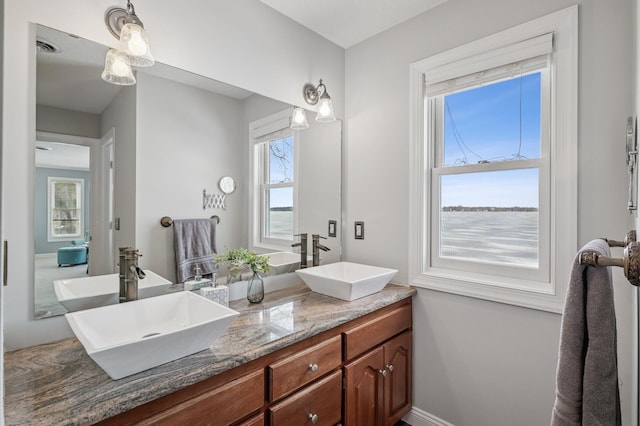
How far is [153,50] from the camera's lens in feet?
4.87

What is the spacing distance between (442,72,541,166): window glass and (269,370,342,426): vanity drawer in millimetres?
1414

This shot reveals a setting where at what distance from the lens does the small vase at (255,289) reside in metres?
1.74

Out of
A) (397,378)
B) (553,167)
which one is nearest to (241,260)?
(397,378)

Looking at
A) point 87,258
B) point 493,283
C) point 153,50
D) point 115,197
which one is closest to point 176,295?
point 87,258

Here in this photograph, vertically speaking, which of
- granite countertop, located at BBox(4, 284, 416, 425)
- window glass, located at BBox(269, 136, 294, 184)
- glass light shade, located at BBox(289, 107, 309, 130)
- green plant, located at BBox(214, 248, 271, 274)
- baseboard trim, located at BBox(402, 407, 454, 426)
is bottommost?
baseboard trim, located at BBox(402, 407, 454, 426)

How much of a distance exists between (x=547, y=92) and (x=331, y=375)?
67.3 inches

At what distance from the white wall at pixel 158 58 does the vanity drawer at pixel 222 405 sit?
63cm

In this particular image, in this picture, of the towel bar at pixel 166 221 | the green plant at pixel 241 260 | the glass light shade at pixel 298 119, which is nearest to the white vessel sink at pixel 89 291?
the towel bar at pixel 166 221

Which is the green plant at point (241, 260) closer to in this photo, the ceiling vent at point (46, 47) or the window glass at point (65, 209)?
the window glass at point (65, 209)

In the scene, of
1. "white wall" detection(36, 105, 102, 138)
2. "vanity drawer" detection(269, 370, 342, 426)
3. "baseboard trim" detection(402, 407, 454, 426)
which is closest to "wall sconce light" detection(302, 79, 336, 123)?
"white wall" detection(36, 105, 102, 138)

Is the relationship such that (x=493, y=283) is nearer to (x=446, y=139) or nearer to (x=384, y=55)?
(x=446, y=139)

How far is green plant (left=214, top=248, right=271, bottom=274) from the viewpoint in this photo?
172cm

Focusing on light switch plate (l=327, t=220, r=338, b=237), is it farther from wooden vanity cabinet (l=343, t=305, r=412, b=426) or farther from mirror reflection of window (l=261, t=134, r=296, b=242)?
wooden vanity cabinet (l=343, t=305, r=412, b=426)

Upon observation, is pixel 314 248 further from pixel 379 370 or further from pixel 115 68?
pixel 115 68
